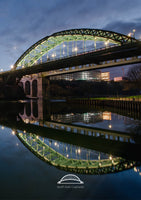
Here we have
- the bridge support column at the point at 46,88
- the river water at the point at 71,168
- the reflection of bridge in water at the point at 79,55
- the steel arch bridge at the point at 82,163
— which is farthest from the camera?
the bridge support column at the point at 46,88

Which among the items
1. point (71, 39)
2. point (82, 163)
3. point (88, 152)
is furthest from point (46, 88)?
point (82, 163)

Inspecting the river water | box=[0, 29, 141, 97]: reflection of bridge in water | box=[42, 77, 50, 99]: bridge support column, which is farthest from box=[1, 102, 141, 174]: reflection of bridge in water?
box=[42, 77, 50, 99]: bridge support column

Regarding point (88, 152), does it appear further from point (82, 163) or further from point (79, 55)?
point (79, 55)

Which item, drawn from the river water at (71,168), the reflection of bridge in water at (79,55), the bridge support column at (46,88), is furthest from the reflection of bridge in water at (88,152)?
the bridge support column at (46,88)

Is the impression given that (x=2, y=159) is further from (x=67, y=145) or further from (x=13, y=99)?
(x=13, y=99)

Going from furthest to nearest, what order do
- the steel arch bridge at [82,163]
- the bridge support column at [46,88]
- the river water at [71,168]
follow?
the bridge support column at [46,88] → the steel arch bridge at [82,163] → the river water at [71,168]

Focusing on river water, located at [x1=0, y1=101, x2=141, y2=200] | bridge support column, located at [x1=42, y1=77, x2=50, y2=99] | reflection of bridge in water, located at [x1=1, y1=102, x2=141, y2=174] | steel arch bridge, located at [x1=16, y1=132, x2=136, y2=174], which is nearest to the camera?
river water, located at [x1=0, y1=101, x2=141, y2=200]

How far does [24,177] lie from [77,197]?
1.81 metres

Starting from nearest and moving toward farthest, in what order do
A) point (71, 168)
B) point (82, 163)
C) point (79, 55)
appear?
point (71, 168)
point (82, 163)
point (79, 55)

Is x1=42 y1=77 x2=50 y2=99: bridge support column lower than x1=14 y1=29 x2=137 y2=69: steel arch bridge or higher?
lower

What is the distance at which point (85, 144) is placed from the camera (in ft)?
26.3

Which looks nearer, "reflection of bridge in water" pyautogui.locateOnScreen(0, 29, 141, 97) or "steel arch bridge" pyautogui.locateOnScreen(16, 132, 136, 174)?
"steel arch bridge" pyautogui.locateOnScreen(16, 132, 136, 174)

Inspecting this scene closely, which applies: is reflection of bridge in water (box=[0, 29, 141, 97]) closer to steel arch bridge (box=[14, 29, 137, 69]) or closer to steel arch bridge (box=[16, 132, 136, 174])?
steel arch bridge (box=[14, 29, 137, 69])

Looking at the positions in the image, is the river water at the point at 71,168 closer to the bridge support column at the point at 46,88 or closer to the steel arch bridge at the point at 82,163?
the steel arch bridge at the point at 82,163
